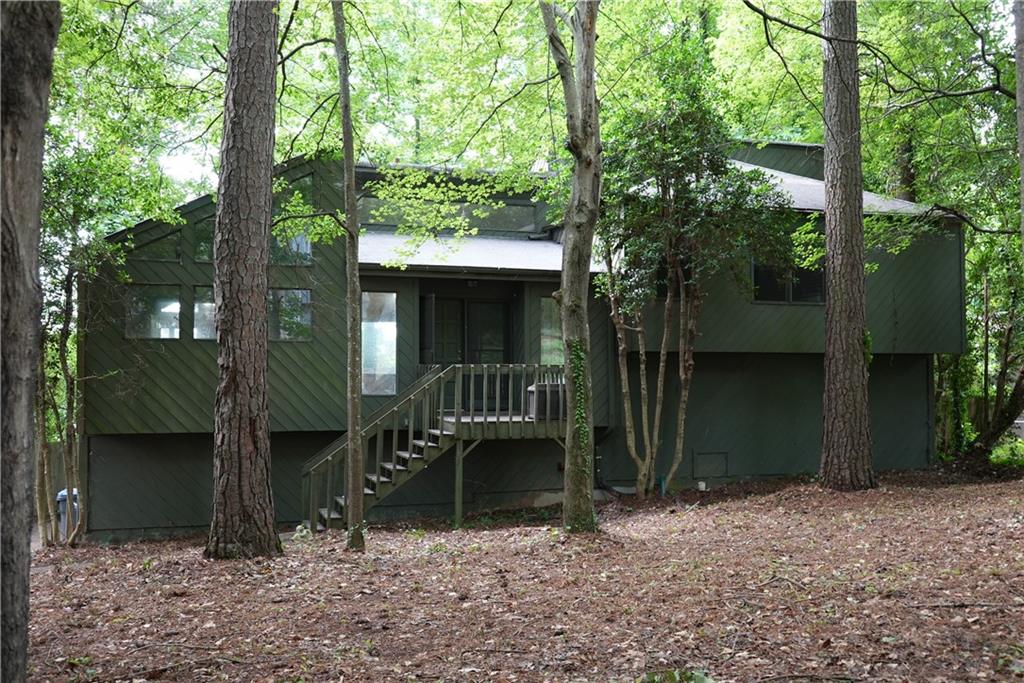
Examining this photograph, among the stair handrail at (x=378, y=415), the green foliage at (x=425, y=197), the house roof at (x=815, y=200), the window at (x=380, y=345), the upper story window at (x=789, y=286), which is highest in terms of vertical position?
the house roof at (x=815, y=200)

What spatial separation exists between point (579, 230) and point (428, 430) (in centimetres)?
498

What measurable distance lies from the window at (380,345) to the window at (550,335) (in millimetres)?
2532

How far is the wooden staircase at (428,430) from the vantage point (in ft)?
39.4

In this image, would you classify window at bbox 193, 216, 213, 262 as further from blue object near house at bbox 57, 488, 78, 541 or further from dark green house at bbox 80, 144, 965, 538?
blue object near house at bbox 57, 488, 78, 541

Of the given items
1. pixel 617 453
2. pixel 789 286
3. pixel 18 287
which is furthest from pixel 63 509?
pixel 18 287

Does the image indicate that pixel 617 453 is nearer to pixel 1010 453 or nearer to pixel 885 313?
pixel 885 313

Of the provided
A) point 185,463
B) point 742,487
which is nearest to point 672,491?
point 742,487

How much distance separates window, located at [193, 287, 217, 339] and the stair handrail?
2.46 metres

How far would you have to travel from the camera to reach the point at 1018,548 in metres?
6.89

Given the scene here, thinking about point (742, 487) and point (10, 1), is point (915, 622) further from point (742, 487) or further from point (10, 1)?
point (742, 487)

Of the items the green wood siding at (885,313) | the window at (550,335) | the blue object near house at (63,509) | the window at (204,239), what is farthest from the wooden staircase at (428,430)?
the blue object near house at (63,509)

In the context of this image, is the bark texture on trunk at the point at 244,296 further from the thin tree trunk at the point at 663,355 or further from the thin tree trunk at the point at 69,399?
the thin tree trunk at the point at 663,355

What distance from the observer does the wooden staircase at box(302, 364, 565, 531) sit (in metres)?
12.0

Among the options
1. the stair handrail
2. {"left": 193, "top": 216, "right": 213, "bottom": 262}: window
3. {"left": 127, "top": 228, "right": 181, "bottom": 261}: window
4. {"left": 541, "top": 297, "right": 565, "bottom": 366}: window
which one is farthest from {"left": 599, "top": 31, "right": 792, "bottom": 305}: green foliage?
{"left": 127, "top": 228, "right": 181, "bottom": 261}: window
